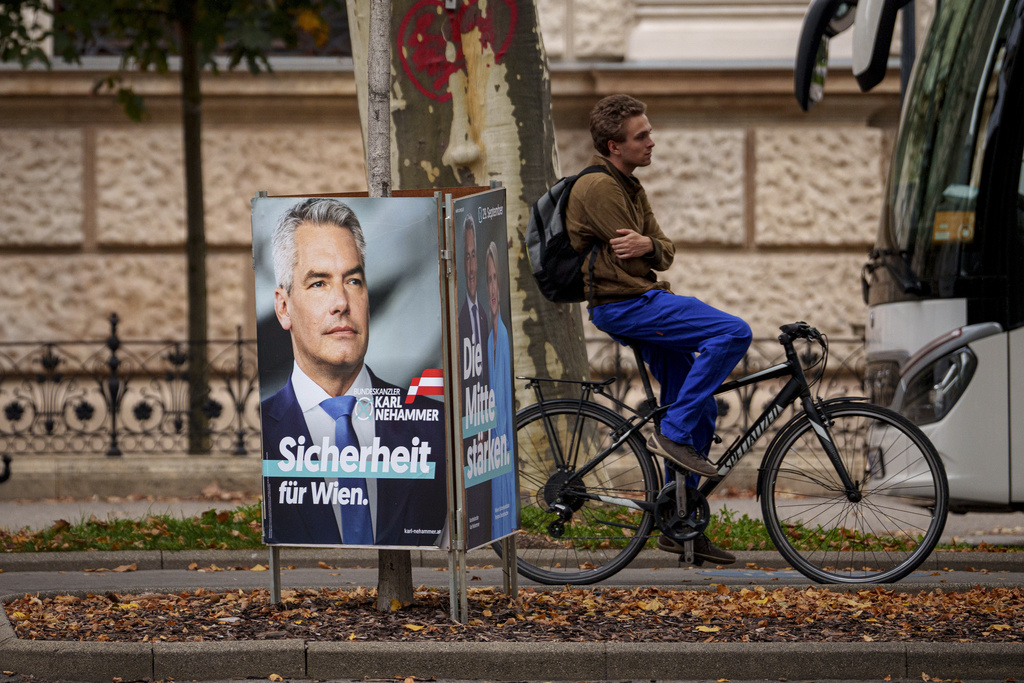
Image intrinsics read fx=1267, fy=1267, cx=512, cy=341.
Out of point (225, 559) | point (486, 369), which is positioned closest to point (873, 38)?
point (486, 369)

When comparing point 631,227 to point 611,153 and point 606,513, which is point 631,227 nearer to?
point 611,153

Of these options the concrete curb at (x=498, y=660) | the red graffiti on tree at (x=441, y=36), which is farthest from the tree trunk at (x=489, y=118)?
the concrete curb at (x=498, y=660)

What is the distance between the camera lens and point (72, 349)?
1234 centimetres

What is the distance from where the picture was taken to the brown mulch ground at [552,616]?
462 centimetres

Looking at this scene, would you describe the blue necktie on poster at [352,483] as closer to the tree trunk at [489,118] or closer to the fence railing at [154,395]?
the tree trunk at [489,118]

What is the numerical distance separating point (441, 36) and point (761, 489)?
3274 mm

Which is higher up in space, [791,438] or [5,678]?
[791,438]

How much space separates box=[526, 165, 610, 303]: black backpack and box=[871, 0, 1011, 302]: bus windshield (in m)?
2.08

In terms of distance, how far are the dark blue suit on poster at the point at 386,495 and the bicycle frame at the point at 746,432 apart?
98 cm

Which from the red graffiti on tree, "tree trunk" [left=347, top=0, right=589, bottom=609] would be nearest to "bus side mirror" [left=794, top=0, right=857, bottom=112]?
"tree trunk" [left=347, top=0, right=589, bottom=609]

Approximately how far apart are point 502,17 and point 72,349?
275 inches

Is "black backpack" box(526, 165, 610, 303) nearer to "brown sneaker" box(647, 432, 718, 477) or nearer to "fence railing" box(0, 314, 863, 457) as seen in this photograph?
"brown sneaker" box(647, 432, 718, 477)

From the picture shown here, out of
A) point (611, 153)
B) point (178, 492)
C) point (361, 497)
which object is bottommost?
point (178, 492)

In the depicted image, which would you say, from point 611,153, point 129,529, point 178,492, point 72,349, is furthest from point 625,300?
point 72,349
